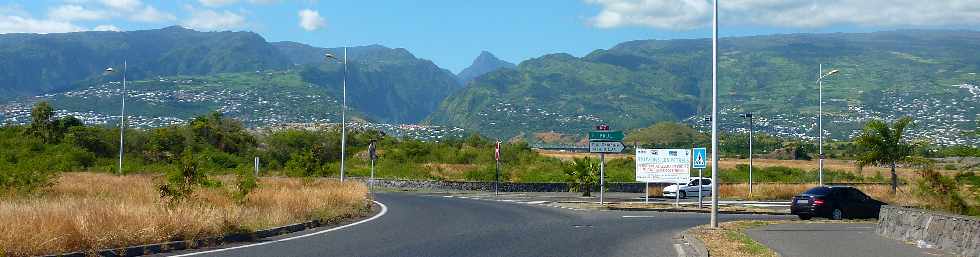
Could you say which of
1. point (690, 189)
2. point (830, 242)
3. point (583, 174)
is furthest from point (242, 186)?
point (690, 189)

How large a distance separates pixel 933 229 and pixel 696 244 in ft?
→ 15.4

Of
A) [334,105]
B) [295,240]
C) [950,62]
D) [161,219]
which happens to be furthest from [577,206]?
[950,62]

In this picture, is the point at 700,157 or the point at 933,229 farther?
the point at 700,157

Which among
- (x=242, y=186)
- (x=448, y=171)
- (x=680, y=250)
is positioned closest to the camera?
(x=680, y=250)

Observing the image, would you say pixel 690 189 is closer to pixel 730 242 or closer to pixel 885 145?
pixel 885 145

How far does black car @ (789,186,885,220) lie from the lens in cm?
2930

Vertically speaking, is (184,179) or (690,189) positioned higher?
(184,179)

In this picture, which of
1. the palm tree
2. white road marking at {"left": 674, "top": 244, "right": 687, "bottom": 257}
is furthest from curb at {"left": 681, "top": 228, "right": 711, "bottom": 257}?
the palm tree

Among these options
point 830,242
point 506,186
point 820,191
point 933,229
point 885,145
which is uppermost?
point 885,145

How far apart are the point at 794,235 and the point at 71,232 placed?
15132 millimetres

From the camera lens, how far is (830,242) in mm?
18578

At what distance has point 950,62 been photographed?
19850 centimetres

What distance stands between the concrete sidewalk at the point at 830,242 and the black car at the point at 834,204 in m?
4.96

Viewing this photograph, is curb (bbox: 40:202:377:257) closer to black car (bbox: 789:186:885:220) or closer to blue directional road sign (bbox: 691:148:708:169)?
blue directional road sign (bbox: 691:148:708:169)
